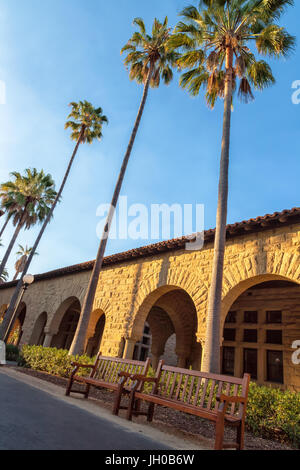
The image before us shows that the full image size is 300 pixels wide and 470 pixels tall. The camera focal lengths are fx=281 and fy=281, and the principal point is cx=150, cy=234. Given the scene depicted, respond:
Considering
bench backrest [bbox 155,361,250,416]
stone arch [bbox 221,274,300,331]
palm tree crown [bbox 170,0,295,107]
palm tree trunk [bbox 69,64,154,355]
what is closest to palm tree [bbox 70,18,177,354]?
palm tree trunk [bbox 69,64,154,355]

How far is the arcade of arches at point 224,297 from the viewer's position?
740 cm

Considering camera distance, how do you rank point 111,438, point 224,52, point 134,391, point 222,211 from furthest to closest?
1. point 224,52
2. point 222,211
3. point 134,391
4. point 111,438

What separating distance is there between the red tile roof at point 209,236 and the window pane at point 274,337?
4429mm

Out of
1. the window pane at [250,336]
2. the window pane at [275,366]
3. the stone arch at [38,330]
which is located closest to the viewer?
the window pane at [275,366]

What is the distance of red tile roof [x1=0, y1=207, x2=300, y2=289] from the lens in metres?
7.04

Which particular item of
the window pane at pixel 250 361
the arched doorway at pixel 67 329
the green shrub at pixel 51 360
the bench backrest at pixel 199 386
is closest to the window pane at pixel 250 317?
the window pane at pixel 250 361

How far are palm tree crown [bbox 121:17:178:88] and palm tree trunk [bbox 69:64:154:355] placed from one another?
43 cm

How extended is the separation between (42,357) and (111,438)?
8558 mm

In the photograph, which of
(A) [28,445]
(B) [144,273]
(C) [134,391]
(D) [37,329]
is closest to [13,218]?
(D) [37,329]

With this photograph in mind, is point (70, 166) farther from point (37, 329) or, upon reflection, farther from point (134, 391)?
point (134, 391)

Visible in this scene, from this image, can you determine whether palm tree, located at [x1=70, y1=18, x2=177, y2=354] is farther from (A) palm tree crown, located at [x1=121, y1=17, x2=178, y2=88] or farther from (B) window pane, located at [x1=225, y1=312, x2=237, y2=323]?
(B) window pane, located at [x1=225, y1=312, x2=237, y2=323]

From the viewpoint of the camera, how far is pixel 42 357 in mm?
10289

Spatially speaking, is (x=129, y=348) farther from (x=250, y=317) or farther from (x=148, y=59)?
(x=148, y=59)

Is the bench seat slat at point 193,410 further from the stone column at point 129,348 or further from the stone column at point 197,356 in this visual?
the stone column at point 197,356
